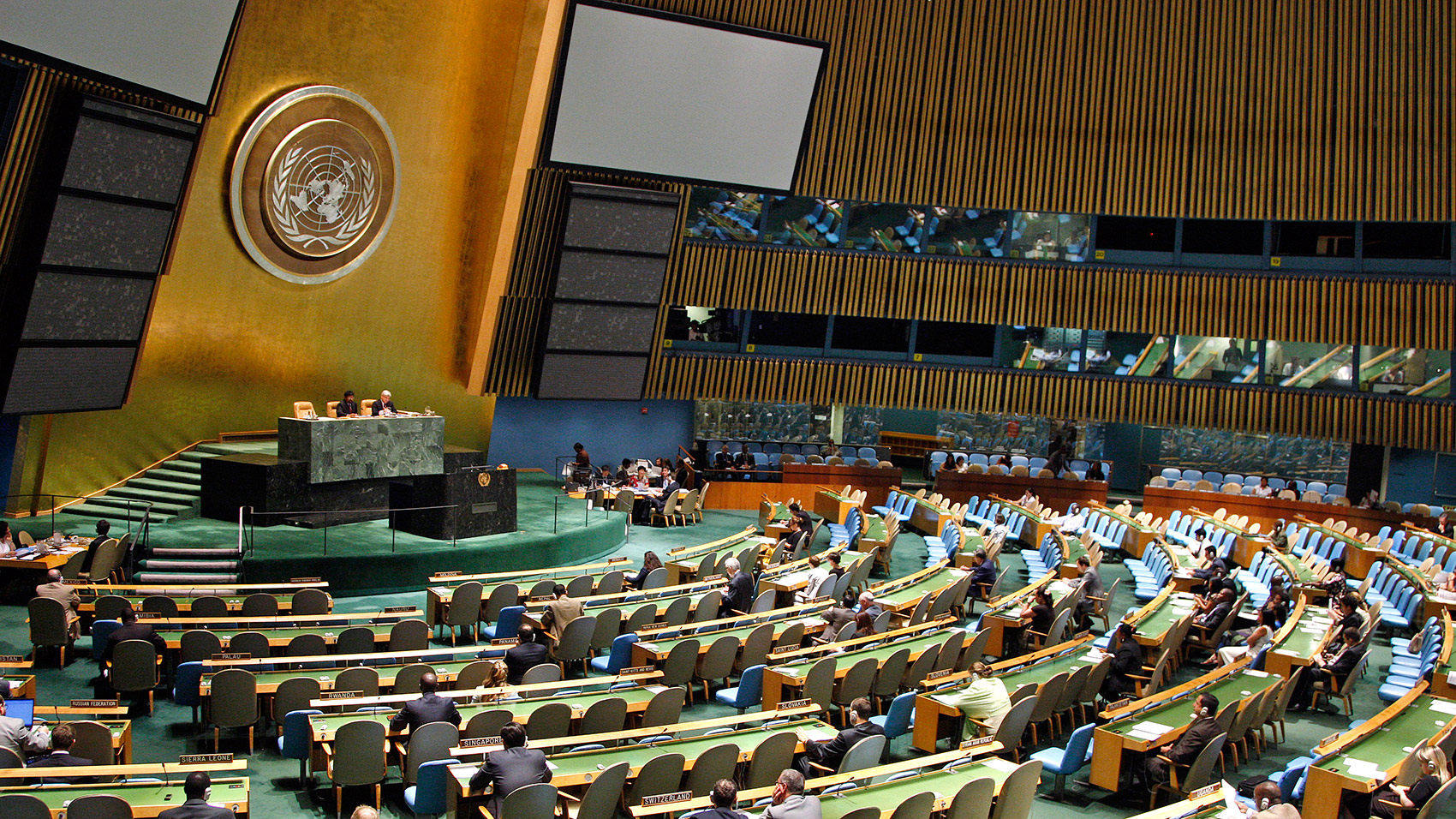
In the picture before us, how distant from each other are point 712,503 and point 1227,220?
11.2 metres

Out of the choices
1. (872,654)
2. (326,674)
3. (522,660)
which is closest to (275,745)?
(326,674)

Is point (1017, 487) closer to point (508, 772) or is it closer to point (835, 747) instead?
point (835, 747)

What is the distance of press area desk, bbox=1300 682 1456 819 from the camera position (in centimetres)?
688

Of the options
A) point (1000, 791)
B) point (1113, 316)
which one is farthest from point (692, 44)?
point (1000, 791)

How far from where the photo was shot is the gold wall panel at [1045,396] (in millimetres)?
20406

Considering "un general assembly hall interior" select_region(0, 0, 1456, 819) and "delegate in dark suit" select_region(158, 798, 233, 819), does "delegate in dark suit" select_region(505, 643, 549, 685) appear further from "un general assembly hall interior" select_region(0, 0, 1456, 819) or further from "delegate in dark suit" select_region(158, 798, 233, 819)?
"delegate in dark suit" select_region(158, 798, 233, 819)

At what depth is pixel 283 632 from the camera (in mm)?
9078

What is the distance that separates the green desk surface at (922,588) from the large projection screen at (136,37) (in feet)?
31.7

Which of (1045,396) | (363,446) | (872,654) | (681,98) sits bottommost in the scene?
(872,654)

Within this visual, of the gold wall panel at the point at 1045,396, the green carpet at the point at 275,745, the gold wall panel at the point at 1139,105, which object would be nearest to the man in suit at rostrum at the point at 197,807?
the green carpet at the point at 275,745

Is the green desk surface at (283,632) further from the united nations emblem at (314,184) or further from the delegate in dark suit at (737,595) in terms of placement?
the united nations emblem at (314,184)

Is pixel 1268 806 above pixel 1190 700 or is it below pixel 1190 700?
below

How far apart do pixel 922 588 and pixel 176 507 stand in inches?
→ 368

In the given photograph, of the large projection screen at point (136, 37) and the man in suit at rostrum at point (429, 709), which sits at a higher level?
the large projection screen at point (136, 37)
